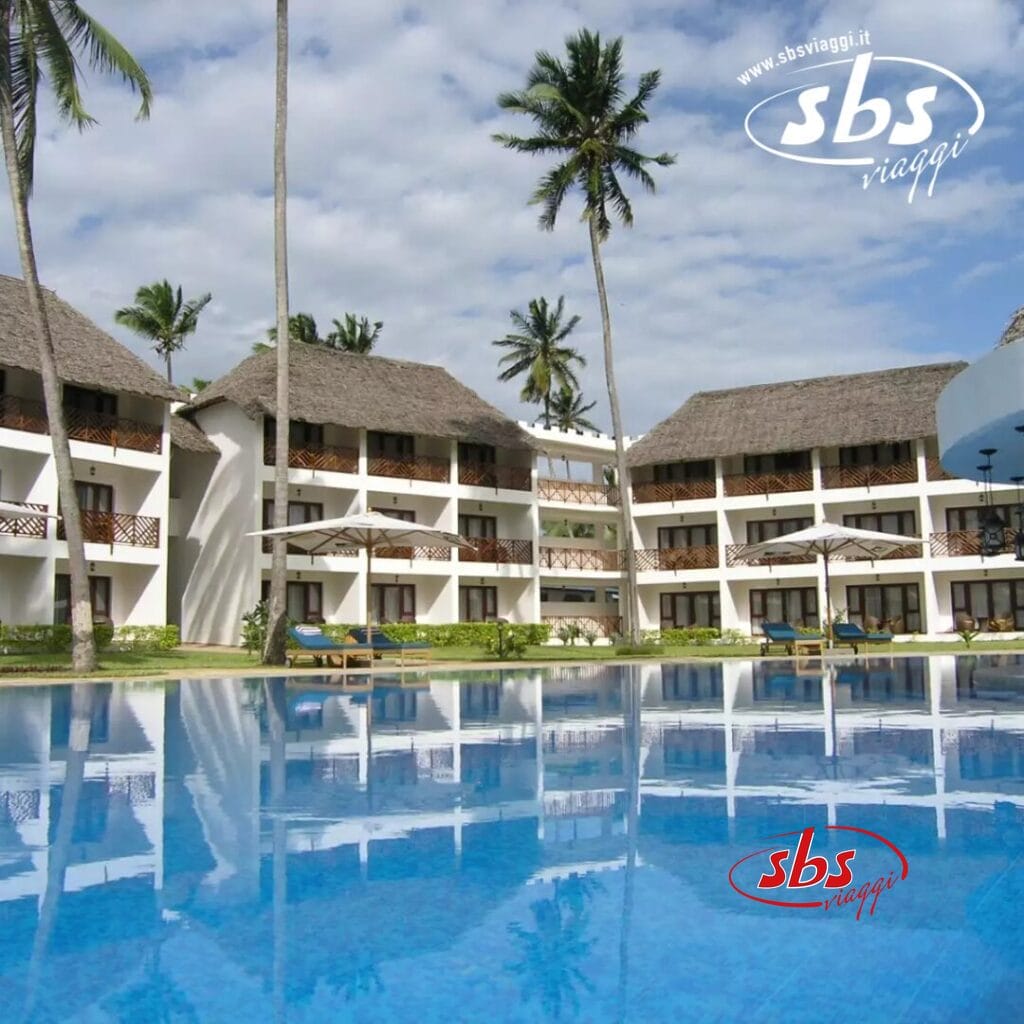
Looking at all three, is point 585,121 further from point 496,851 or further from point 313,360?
point 496,851

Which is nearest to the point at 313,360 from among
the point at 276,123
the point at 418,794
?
the point at 276,123

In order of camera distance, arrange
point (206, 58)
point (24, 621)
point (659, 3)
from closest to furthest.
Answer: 1. point (659, 3)
2. point (206, 58)
3. point (24, 621)

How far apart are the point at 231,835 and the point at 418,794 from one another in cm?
152

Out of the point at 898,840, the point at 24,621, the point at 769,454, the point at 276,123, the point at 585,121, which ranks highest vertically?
the point at 585,121

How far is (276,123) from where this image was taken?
2211 cm

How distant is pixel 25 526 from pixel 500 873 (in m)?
21.8

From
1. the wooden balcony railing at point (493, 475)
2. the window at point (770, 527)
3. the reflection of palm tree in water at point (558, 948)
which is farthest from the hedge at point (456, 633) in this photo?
the reflection of palm tree in water at point (558, 948)

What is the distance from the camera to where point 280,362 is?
72.4 ft

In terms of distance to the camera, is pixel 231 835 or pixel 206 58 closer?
pixel 231 835

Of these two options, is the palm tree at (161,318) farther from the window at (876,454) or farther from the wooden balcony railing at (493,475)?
the window at (876,454)

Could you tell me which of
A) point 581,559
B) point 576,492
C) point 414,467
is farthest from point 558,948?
point 576,492

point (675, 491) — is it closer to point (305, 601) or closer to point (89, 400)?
point (305, 601)

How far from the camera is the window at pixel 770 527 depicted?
124 ft

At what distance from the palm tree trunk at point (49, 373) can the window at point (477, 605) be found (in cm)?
1658
